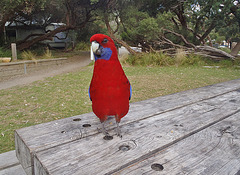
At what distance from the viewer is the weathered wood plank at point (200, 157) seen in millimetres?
951

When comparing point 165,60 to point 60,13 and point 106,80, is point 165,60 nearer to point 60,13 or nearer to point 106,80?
point 60,13

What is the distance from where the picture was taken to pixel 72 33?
1634 centimetres

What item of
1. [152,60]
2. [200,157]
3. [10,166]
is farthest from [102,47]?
[152,60]

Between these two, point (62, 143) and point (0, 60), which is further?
point (0, 60)

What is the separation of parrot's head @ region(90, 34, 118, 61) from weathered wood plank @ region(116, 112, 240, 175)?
2.19 ft

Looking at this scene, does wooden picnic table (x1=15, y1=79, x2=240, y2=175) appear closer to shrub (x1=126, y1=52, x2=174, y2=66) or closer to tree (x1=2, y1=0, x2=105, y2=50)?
shrub (x1=126, y1=52, x2=174, y2=66)

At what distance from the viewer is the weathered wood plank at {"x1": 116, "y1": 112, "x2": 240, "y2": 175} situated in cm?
95

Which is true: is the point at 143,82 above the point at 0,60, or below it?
below

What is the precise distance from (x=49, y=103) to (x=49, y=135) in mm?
3228

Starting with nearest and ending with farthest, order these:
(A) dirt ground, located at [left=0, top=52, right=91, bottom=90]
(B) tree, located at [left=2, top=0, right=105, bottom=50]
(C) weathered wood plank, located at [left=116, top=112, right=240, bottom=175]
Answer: (C) weathered wood plank, located at [left=116, top=112, right=240, bottom=175] < (A) dirt ground, located at [left=0, top=52, right=91, bottom=90] < (B) tree, located at [left=2, top=0, right=105, bottom=50]

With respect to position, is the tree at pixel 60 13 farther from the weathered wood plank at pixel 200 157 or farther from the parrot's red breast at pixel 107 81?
the weathered wood plank at pixel 200 157

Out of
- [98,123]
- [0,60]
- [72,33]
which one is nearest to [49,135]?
[98,123]

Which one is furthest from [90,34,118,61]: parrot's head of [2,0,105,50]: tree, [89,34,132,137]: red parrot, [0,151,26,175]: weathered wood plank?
[2,0,105,50]: tree

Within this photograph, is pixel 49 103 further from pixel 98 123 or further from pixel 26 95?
pixel 98 123
